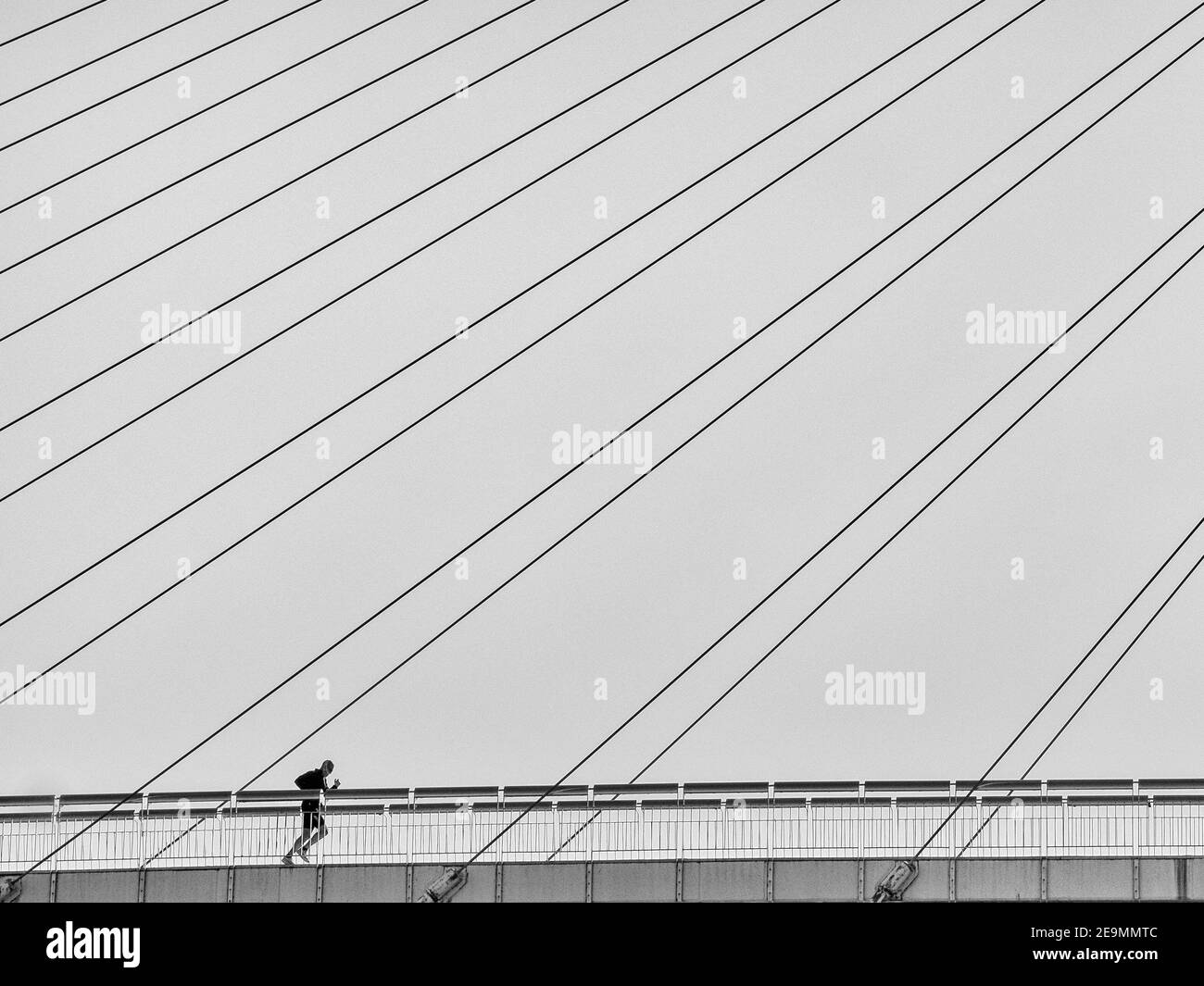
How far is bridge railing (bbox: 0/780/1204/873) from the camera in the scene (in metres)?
38.2

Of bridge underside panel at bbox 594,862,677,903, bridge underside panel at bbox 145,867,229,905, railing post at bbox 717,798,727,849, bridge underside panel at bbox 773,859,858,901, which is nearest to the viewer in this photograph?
bridge underside panel at bbox 773,859,858,901

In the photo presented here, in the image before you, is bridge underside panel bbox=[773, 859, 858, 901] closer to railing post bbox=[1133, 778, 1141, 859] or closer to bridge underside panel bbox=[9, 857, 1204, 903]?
bridge underside panel bbox=[9, 857, 1204, 903]

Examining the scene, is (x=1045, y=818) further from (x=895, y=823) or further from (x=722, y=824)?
(x=722, y=824)

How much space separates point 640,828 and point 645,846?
289 mm

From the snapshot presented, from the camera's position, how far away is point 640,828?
38.5m

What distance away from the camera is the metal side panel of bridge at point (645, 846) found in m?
37.2

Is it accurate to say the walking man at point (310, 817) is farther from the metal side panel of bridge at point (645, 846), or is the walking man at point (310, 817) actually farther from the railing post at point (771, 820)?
the railing post at point (771, 820)

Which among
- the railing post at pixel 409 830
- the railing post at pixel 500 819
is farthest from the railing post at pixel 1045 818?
the railing post at pixel 409 830

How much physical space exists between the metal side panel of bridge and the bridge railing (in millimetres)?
26

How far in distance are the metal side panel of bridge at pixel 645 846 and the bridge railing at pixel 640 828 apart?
26 mm

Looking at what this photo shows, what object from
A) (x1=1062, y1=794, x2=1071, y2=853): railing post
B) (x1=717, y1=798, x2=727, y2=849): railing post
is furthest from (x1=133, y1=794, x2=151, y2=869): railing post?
(x1=1062, y1=794, x2=1071, y2=853): railing post

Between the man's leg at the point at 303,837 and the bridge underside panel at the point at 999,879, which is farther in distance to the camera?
the man's leg at the point at 303,837

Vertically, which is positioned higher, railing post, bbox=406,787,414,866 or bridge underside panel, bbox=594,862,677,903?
railing post, bbox=406,787,414,866
